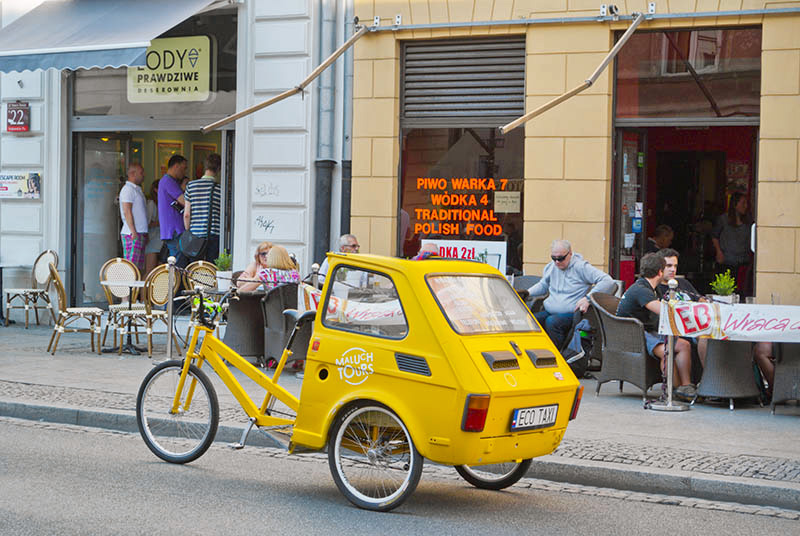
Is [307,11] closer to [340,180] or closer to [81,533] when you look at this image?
[340,180]

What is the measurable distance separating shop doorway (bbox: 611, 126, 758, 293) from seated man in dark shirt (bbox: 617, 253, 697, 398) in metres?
2.51

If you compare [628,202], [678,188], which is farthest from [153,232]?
[678,188]

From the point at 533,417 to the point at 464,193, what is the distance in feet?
24.7

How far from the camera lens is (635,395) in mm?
10648

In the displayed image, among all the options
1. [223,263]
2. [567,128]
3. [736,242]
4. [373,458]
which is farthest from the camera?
[223,263]

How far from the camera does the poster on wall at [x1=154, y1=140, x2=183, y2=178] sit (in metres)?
15.7

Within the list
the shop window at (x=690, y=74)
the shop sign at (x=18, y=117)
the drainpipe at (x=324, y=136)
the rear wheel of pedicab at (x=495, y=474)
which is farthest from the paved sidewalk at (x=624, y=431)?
the shop sign at (x=18, y=117)

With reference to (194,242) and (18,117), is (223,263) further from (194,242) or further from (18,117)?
(18,117)

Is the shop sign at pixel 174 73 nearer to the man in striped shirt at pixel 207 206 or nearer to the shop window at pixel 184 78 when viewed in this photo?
the shop window at pixel 184 78

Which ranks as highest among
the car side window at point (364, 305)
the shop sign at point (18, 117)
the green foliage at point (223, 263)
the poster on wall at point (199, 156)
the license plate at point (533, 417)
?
the shop sign at point (18, 117)

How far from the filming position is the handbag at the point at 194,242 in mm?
15273

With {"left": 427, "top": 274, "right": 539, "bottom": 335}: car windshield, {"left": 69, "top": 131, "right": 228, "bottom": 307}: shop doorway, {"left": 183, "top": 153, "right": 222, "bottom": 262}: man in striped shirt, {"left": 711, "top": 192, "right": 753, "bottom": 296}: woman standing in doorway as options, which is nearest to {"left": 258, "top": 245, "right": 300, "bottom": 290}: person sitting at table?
{"left": 183, "top": 153, "right": 222, "bottom": 262}: man in striped shirt

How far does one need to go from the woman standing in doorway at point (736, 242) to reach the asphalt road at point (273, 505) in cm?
607

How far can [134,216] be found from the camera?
15938 mm
